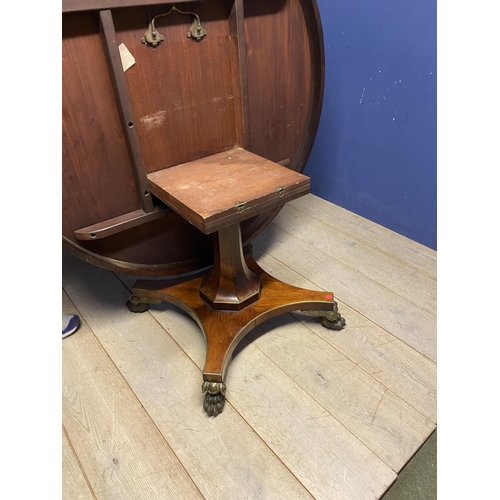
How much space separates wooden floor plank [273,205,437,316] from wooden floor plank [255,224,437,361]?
3 centimetres

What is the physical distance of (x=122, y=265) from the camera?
129cm

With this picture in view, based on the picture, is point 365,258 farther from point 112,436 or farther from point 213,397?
point 112,436

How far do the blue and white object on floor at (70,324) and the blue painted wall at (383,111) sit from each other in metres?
1.26

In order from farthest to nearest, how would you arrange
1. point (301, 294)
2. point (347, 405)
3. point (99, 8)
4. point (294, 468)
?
point (301, 294)
point (347, 405)
point (294, 468)
point (99, 8)

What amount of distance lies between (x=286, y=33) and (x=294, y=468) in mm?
1141

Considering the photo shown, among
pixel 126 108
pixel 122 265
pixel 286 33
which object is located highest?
pixel 286 33

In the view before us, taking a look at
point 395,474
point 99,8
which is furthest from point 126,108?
point 395,474

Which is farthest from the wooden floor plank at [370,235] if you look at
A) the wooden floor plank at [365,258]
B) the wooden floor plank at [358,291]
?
the wooden floor plank at [358,291]

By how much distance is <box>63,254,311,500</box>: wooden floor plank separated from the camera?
3.37ft

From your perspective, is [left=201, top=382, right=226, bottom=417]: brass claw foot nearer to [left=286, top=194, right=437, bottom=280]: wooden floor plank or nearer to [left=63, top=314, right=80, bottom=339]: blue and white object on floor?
[left=63, top=314, right=80, bottom=339]: blue and white object on floor

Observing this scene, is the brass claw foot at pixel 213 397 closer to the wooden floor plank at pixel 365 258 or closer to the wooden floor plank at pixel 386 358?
the wooden floor plank at pixel 386 358

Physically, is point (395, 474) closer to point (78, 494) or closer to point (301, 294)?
point (301, 294)

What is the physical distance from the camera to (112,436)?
114 cm

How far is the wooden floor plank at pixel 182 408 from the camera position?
103 cm
